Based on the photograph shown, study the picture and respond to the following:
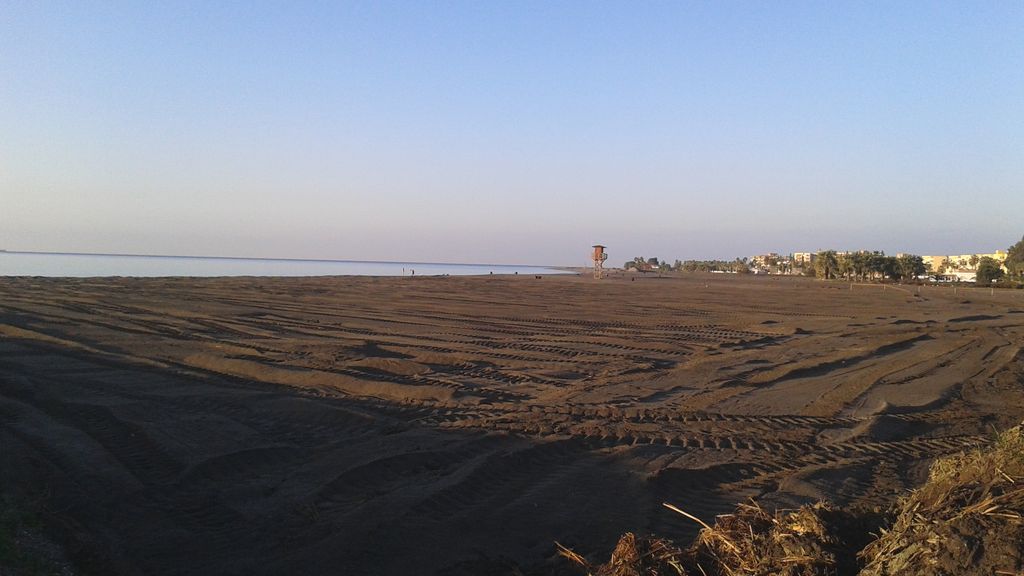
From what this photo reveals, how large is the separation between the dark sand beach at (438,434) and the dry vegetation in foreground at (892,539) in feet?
4.39

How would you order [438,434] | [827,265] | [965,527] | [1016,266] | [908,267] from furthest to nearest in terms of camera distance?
[827,265] → [908,267] → [1016,266] → [438,434] → [965,527]

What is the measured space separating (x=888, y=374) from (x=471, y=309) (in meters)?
18.1

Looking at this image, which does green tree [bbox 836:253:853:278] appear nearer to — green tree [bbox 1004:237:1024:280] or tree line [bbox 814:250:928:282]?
tree line [bbox 814:250:928:282]

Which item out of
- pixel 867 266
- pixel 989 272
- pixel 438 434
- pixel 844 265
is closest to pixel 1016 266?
pixel 989 272

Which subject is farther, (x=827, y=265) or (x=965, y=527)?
(x=827, y=265)

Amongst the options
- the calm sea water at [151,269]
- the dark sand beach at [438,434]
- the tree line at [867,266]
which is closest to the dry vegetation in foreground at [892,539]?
the dark sand beach at [438,434]

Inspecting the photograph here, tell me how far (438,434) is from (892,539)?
5.64 meters

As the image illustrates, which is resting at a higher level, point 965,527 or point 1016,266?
point 1016,266

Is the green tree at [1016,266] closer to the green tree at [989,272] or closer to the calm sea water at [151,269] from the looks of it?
the green tree at [989,272]

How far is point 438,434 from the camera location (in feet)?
26.3

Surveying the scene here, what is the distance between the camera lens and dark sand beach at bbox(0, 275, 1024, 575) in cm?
519

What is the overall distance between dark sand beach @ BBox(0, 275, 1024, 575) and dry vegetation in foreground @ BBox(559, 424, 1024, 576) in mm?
1337

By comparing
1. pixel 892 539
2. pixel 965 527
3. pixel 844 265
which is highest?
pixel 844 265

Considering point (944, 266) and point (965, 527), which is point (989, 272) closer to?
point (944, 266)
